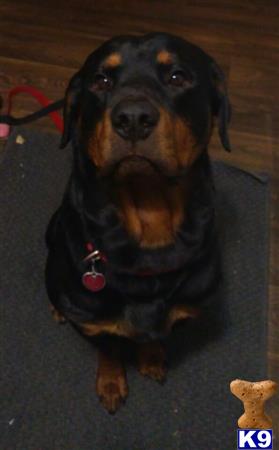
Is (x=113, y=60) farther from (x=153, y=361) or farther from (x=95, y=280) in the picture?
(x=153, y=361)

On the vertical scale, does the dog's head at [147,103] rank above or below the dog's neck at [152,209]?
above

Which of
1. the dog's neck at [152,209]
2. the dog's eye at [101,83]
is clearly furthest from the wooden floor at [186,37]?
the dog's eye at [101,83]

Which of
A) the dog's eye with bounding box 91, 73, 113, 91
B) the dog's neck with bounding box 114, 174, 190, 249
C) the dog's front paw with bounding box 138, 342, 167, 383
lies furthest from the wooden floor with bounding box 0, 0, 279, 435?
the dog's eye with bounding box 91, 73, 113, 91

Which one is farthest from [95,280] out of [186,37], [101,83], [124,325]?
[186,37]

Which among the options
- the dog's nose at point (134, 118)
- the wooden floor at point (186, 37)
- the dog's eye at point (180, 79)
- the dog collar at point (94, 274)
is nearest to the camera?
the dog's nose at point (134, 118)

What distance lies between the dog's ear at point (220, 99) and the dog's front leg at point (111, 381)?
23.1 inches

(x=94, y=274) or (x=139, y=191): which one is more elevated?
(x=139, y=191)

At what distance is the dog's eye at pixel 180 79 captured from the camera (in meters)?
1.01

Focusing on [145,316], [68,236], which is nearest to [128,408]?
[145,316]

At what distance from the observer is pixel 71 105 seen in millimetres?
1123

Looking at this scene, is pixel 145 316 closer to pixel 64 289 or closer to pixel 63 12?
pixel 64 289

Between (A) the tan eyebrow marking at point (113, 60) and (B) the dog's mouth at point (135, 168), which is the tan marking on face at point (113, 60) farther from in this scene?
(B) the dog's mouth at point (135, 168)

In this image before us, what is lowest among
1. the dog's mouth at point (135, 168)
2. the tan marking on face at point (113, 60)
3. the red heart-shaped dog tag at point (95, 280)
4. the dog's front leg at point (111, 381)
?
the dog's front leg at point (111, 381)

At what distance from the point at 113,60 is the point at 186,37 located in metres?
1.29
